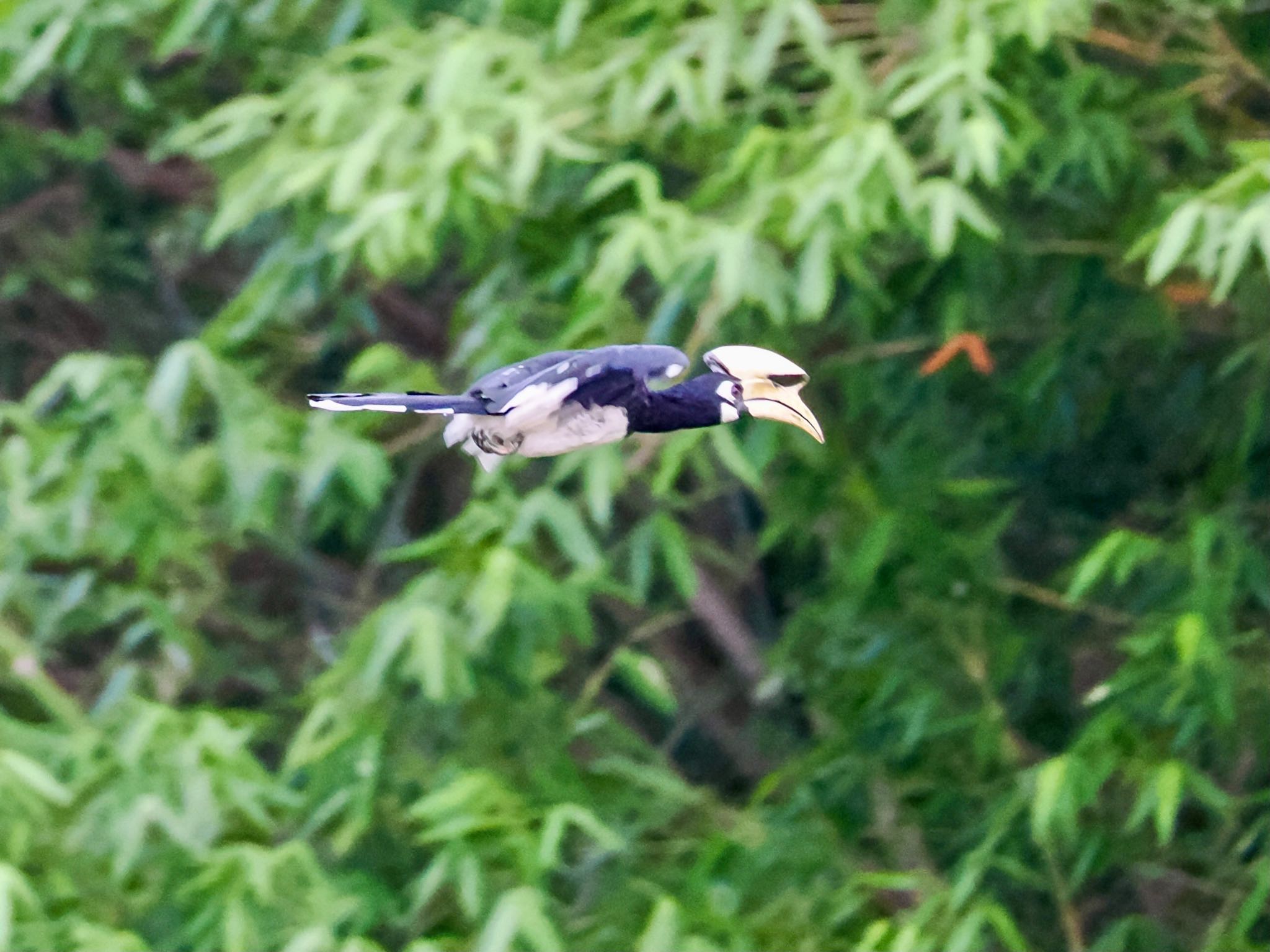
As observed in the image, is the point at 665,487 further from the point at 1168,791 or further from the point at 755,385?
the point at 755,385

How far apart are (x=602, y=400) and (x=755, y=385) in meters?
0.10

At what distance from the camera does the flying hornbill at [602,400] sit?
1.00 metres

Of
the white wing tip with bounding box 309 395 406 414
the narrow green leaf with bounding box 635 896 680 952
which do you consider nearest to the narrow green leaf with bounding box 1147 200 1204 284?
the narrow green leaf with bounding box 635 896 680 952

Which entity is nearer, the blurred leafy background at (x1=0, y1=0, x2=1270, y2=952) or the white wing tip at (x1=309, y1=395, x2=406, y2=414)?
the white wing tip at (x1=309, y1=395, x2=406, y2=414)

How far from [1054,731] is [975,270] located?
41.9 inches

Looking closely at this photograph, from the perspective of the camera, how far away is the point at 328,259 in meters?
2.69

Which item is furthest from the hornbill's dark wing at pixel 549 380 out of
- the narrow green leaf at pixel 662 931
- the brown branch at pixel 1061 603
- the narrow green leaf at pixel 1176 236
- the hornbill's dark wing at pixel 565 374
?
the brown branch at pixel 1061 603

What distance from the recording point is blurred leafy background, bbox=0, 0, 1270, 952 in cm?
238

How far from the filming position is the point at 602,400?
101cm

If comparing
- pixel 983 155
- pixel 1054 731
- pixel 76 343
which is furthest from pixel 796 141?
pixel 76 343

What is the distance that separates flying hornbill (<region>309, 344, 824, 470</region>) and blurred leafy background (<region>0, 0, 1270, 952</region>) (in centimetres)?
112

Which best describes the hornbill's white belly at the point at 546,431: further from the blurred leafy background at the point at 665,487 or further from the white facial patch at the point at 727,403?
the blurred leafy background at the point at 665,487

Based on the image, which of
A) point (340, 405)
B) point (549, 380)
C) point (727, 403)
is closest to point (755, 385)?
point (727, 403)

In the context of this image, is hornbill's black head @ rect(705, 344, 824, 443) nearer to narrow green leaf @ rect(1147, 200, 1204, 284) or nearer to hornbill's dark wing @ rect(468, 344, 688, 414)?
hornbill's dark wing @ rect(468, 344, 688, 414)
